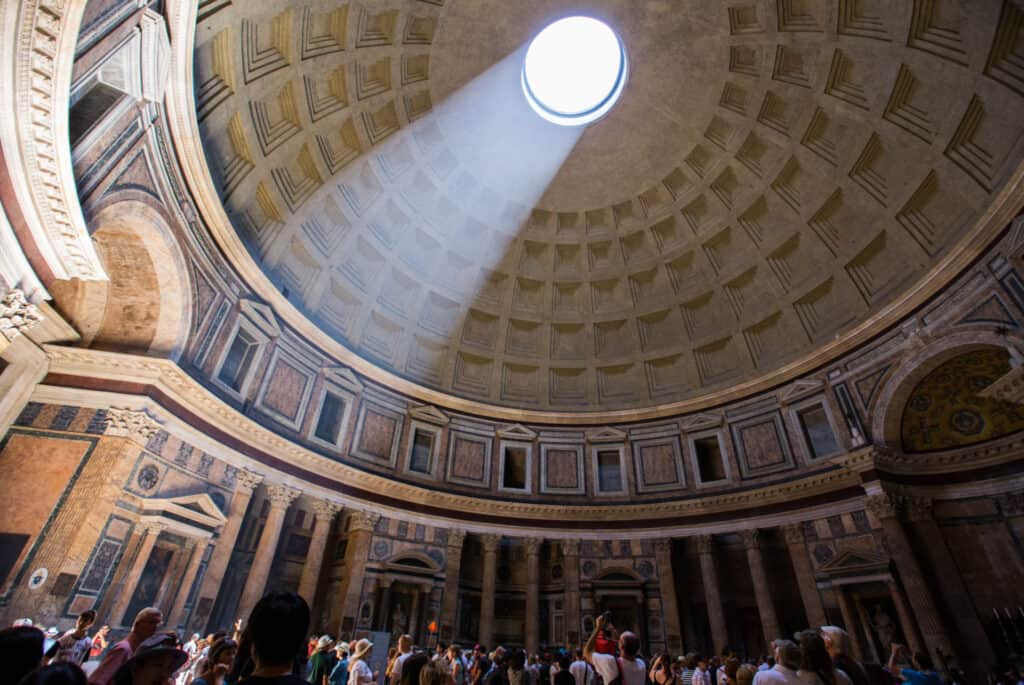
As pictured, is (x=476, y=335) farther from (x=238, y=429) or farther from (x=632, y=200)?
(x=238, y=429)

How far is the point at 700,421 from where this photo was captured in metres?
22.5

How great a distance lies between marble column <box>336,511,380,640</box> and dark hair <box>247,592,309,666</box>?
1705cm

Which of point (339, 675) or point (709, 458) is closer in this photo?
point (339, 675)

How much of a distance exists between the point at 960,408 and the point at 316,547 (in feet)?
73.5

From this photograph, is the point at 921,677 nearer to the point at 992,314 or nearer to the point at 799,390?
the point at 992,314

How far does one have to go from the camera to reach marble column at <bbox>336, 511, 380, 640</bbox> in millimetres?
17031

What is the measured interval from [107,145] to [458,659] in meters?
14.2

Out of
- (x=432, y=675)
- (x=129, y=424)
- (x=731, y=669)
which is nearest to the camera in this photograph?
(x=432, y=675)

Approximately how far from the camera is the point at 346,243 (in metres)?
21.5

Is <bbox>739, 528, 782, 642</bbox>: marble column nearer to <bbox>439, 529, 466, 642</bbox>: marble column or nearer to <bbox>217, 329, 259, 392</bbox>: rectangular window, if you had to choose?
<bbox>439, 529, 466, 642</bbox>: marble column

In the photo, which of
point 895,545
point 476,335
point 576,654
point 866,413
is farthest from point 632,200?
point 576,654

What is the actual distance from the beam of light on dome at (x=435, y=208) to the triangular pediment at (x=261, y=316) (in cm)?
179

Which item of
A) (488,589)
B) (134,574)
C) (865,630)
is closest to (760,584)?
(865,630)

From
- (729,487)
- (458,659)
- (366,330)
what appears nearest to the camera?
(458,659)
